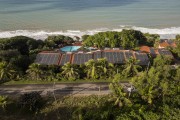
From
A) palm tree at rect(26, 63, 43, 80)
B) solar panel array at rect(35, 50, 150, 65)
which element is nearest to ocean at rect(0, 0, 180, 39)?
solar panel array at rect(35, 50, 150, 65)

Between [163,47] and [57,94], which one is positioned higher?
[163,47]

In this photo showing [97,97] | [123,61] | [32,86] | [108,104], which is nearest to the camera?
[108,104]

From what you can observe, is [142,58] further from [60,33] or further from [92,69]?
[60,33]

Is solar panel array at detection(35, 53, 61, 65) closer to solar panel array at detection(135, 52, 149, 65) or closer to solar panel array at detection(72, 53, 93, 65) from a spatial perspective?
solar panel array at detection(72, 53, 93, 65)

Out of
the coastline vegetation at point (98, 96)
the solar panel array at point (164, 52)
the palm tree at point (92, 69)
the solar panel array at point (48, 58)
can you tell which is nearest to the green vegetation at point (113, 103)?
the coastline vegetation at point (98, 96)

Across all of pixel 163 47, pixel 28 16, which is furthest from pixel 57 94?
pixel 28 16

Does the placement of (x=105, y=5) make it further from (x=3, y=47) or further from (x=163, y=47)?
(x=3, y=47)
